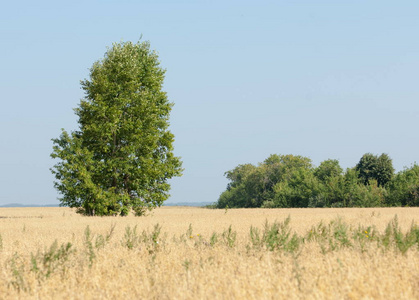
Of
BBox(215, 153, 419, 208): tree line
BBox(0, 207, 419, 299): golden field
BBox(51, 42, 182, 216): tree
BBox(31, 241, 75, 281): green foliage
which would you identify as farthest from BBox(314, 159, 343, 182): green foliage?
BBox(31, 241, 75, 281): green foliage

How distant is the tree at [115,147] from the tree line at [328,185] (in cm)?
3998

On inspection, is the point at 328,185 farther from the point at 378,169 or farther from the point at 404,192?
the point at 378,169

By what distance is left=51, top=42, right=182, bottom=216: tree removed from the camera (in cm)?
3275

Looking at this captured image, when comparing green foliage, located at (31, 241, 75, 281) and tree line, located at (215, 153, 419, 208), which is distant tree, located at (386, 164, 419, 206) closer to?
tree line, located at (215, 153, 419, 208)

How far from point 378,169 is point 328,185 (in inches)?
579

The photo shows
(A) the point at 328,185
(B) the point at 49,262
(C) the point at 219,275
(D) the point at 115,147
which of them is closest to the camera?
(C) the point at 219,275

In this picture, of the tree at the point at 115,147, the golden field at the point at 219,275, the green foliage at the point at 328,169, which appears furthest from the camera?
the green foliage at the point at 328,169

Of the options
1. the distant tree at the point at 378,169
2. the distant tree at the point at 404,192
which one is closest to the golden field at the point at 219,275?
the distant tree at the point at 404,192

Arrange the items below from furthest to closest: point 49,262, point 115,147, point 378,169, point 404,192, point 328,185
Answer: point 378,169
point 328,185
point 404,192
point 115,147
point 49,262

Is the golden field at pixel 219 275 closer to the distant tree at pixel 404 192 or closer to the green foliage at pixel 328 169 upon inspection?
the distant tree at pixel 404 192

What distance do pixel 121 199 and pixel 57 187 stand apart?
4.38 m

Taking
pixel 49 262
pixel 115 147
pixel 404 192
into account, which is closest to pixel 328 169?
pixel 404 192

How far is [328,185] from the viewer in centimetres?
7275

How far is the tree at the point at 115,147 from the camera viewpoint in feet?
107
